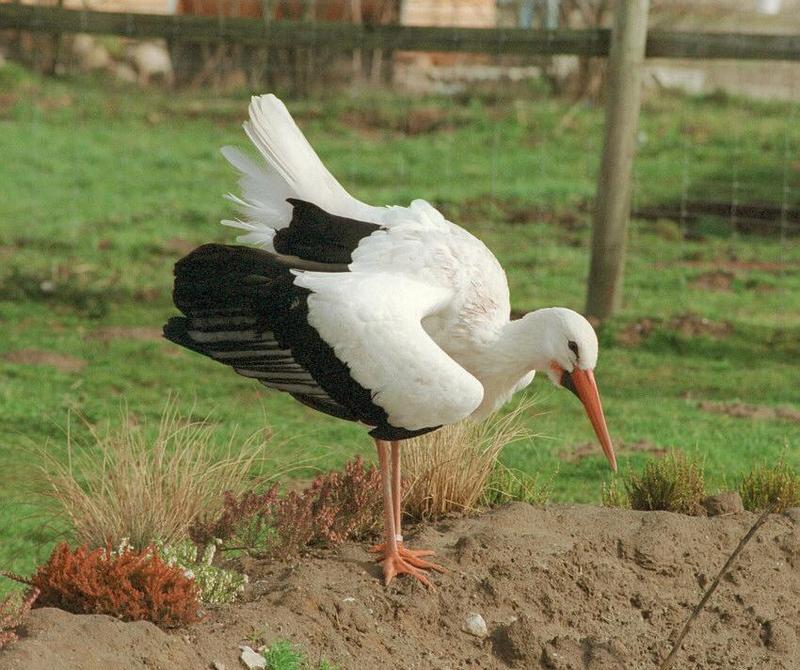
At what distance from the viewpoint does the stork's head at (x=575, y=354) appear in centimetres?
496

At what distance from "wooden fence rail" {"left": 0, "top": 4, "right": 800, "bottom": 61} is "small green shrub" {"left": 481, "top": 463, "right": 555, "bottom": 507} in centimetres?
385

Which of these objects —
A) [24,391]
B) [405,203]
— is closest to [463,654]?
[24,391]

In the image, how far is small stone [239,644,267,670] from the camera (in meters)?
4.14

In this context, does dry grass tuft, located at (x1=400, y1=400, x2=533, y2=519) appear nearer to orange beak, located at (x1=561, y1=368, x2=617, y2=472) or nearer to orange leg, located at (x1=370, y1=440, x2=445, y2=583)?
orange leg, located at (x1=370, y1=440, x2=445, y2=583)

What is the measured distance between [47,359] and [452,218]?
196 inches

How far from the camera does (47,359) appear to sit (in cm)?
862

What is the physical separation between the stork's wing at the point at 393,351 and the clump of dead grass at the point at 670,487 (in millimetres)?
1492

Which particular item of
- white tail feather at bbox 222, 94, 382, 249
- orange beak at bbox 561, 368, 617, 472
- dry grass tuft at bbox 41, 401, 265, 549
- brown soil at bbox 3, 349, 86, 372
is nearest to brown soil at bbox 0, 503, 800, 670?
dry grass tuft at bbox 41, 401, 265, 549

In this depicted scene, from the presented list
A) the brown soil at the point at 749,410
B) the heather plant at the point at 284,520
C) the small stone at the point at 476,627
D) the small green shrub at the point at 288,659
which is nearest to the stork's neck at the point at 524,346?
the heather plant at the point at 284,520

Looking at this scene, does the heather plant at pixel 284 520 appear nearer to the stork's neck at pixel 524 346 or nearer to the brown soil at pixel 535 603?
the brown soil at pixel 535 603

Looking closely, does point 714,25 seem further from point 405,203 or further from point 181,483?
point 181,483

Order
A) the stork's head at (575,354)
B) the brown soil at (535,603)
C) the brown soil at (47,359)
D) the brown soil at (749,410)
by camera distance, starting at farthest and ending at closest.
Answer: the brown soil at (47,359) < the brown soil at (749,410) < the stork's head at (575,354) < the brown soil at (535,603)

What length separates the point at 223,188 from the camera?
547 inches

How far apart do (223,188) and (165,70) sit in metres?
6.87
